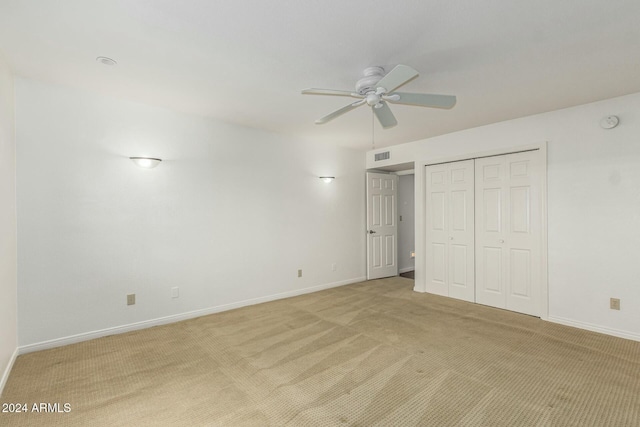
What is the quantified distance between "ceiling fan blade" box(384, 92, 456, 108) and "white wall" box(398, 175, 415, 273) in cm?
430

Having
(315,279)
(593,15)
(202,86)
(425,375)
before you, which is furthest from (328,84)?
(315,279)

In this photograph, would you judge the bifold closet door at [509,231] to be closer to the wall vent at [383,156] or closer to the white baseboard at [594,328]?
the white baseboard at [594,328]

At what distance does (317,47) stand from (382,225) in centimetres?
408

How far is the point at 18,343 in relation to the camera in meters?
2.65

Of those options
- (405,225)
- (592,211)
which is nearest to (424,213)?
(405,225)

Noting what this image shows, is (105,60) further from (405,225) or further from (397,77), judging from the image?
(405,225)

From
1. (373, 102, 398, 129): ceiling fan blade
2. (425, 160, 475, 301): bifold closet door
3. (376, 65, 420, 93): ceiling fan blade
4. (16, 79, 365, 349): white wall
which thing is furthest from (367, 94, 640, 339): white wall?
(16, 79, 365, 349): white wall

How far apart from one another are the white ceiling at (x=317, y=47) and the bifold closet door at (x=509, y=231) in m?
0.93

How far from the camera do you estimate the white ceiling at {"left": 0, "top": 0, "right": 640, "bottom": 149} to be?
1.76 meters

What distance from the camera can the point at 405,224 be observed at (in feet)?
21.8

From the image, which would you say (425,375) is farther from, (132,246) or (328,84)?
(132,246)

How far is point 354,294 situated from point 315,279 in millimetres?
A: 684

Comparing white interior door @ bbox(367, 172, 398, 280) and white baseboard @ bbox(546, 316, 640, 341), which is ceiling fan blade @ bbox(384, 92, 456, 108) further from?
white interior door @ bbox(367, 172, 398, 280)

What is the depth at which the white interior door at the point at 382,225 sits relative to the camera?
560 cm
